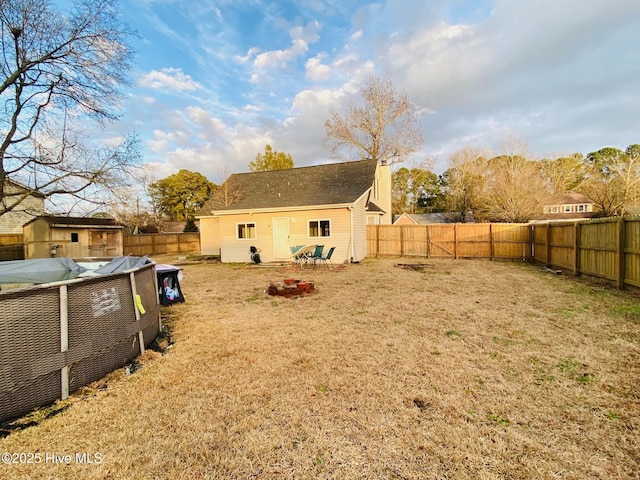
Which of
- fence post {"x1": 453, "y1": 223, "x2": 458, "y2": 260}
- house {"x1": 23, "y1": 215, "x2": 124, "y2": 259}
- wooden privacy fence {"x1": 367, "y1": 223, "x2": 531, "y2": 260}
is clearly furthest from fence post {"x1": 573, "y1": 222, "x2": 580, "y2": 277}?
house {"x1": 23, "y1": 215, "x2": 124, "y2": 259}

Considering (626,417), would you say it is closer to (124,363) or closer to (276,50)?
(124,363)

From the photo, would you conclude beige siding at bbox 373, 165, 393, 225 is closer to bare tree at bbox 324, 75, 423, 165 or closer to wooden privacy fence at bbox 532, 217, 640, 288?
bare tree at bbox 324, 75, 423, 165

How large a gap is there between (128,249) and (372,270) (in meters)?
18.7

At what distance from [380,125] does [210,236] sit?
59.3 feet

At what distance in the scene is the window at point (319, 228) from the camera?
13281mm

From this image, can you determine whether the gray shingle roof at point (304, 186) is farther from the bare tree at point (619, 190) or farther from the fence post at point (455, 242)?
the bare tree at point (619, 190)

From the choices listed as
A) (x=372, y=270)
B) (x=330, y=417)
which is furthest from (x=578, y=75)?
(x=330, y=417)

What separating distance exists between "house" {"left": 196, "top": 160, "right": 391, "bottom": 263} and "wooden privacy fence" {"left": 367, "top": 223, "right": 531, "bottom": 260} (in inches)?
48.2

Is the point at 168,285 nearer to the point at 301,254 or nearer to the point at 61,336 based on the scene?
the point at 61,336

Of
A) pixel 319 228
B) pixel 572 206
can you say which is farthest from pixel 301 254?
pixel 572 206

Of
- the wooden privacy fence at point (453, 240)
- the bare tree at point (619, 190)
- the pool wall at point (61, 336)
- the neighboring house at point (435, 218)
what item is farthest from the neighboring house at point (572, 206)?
the pool wall at point (61, 336)

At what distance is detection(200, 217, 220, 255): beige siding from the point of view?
19.7 m

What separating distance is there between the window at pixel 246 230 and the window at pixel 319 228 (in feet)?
10.7

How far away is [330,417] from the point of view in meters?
2.47
